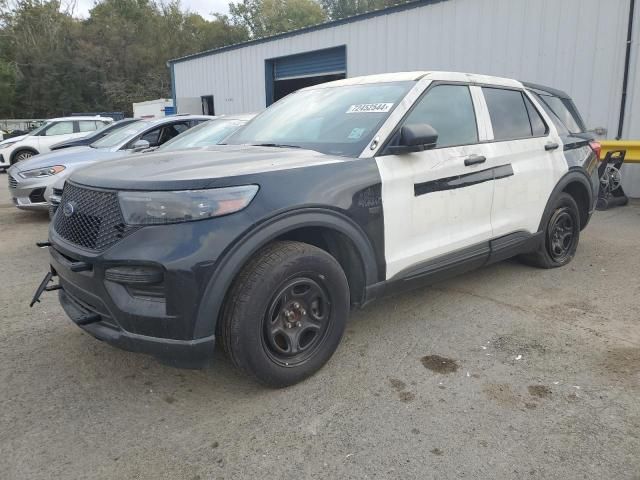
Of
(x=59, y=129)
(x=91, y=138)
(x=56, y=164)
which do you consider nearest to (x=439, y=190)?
(x=56, y=164)

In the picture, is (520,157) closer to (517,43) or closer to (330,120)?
(330,120)

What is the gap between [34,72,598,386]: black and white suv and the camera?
2463 millimetres

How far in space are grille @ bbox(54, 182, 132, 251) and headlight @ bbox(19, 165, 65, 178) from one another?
4.67 m

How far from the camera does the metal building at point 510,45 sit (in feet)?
28.8

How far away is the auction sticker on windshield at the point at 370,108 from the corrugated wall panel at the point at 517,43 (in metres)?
7.29

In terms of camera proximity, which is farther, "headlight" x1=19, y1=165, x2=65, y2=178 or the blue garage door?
the blue garage door

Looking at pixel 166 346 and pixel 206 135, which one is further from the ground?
pixel 206 135

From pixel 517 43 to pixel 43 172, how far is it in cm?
841

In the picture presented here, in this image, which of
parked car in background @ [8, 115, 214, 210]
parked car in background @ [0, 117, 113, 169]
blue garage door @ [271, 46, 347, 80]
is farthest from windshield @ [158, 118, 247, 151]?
parked car in background @ [0, 117, 113, 169]

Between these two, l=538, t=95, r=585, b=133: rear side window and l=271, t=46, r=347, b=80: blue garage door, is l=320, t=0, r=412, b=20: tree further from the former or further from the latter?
l=538, t=95, r=585, b=133: rear side window

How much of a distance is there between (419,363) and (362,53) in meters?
11.1

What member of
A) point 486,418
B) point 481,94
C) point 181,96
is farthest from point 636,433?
point 181,96

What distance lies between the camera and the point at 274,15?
202 ft

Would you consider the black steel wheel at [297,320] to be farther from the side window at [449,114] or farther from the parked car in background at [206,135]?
the parked car in background at [206,135]
